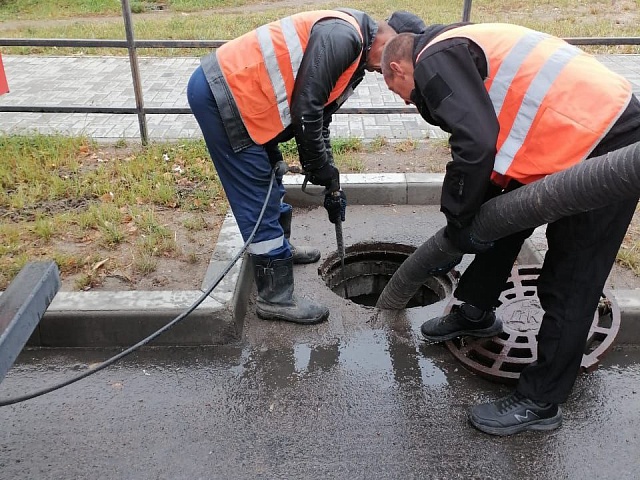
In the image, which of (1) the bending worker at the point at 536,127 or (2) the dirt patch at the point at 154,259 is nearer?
(1) the bending worker at the point at 536,127

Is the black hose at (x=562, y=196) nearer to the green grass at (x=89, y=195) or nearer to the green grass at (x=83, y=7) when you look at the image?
the green grass at (x=89, y=195)

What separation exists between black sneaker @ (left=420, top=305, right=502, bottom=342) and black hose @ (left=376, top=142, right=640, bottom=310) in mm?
485

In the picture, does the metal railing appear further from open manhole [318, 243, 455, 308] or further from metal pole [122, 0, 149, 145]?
open manhole [318, 243, 455, 308]

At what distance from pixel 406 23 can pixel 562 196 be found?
3.59ft

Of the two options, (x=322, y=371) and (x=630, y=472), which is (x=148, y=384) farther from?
(x=630, y=472)

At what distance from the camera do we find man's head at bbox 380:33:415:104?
2.20 meters

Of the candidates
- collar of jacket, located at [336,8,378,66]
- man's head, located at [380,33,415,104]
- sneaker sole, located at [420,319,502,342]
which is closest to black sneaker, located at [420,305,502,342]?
sneaker sole, located at [420,319,502,342]

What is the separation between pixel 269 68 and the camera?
2.64 meters

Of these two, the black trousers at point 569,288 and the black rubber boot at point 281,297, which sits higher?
the black trousers at point 569,288

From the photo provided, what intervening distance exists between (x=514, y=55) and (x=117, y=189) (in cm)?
316

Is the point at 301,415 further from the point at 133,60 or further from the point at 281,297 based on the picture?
the point at 133,60

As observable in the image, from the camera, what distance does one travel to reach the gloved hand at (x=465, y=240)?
7.65ft

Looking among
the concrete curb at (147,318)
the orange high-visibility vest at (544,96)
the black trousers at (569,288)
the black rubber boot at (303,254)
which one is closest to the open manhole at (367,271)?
the black rubber boot at (303,254)

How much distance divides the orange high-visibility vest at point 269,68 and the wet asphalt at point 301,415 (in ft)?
3.73
